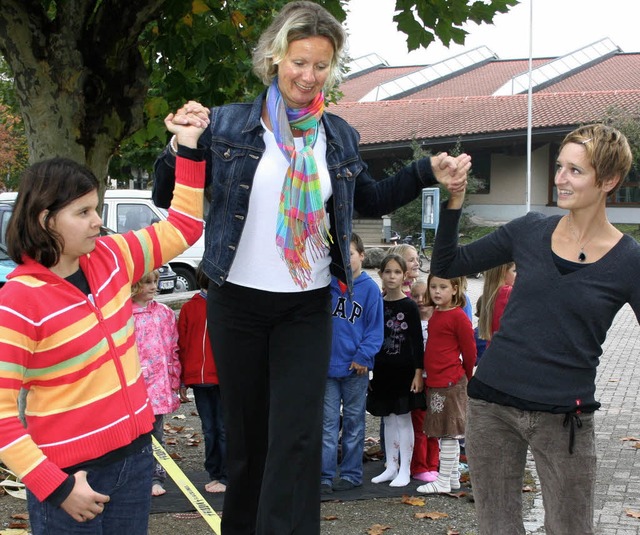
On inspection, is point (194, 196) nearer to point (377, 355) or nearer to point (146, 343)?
point (146, 343)

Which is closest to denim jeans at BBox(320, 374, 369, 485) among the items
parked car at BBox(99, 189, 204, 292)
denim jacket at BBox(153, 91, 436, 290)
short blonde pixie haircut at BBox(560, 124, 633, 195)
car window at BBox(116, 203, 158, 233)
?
denim jacket at BBox(153, 91, 436, 290)

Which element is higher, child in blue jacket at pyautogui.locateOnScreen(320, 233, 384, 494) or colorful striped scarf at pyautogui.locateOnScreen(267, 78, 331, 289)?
colorful striped scarf at pyautogui.locateOnScreen(267, 78, 331, 289)

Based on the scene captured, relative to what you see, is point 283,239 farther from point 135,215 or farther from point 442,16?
point 135,215

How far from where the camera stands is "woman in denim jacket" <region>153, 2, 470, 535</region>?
3398 millimetres

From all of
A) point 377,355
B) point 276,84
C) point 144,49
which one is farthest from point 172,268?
point 276,84

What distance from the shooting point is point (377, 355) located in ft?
20.6

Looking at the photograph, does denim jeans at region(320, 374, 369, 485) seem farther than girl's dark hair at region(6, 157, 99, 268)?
Yes

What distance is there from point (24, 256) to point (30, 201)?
17 cm

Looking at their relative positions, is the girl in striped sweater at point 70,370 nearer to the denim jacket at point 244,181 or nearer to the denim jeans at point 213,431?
the denim jacket at point 244,181

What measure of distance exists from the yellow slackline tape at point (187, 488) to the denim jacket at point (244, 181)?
162 centimetres

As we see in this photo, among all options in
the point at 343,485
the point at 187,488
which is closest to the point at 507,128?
the point at 343,485

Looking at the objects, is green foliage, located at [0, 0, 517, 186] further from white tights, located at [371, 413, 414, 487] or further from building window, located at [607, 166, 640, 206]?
building window, located at [607, 166, 640, 206]

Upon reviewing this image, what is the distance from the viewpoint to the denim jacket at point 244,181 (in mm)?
3389

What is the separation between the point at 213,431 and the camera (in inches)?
239
